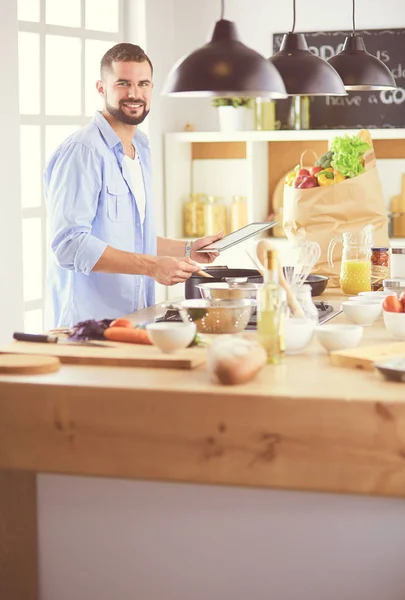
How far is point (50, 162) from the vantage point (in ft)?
11.8

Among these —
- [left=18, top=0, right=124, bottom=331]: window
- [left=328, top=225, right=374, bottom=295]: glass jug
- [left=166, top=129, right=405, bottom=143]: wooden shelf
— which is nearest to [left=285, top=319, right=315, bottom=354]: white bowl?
[left=328, top=225, right=374, bottom=295]: glass jug

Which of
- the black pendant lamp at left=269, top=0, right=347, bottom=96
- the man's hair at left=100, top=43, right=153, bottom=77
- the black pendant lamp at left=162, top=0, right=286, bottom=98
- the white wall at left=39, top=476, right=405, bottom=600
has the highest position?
the man's hair at left=100, top=43, right=153, bottom=77

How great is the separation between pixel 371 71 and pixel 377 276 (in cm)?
76

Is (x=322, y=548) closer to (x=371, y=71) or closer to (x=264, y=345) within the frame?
(x=264, y=345)

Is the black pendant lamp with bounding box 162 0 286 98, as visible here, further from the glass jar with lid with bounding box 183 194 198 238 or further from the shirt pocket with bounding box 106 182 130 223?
the glass jar with lid with bounding box 183 194 198 238

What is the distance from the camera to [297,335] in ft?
8.13

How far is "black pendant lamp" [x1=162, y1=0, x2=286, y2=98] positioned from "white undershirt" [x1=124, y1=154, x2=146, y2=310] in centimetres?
122

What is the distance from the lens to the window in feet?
15.3

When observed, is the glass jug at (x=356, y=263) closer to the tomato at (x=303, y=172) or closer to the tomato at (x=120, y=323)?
the tomato at (x=303, y=172)

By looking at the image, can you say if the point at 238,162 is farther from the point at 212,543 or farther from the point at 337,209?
the point at 212,543

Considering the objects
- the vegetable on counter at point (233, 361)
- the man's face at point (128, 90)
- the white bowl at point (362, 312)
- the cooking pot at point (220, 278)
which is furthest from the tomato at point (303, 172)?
the vegetable on counter at point (233, 361)

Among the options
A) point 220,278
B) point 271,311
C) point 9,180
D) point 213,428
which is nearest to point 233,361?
point 213,428

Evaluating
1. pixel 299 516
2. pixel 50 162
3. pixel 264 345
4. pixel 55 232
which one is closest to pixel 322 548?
pixel 299 516

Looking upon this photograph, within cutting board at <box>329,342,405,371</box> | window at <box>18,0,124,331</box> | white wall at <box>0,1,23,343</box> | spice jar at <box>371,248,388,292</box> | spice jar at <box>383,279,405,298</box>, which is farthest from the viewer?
window at <box>18,0,124,331</box>
